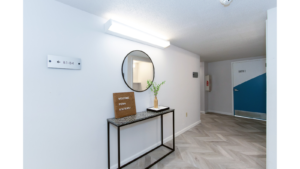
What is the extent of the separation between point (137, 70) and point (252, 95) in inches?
173

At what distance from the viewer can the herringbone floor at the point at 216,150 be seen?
6.18 ft

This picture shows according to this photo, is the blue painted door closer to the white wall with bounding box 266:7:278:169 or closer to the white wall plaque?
the white wall with bounding box 266:7:278:169

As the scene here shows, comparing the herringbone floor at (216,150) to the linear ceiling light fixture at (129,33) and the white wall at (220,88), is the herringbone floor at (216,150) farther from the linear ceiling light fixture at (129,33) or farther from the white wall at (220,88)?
the linear ceiling light fixture at (129,33)

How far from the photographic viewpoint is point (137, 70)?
2.06 metres

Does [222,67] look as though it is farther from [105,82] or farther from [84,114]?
[84,114]

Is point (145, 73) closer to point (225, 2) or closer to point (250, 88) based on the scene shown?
point (225, 2)

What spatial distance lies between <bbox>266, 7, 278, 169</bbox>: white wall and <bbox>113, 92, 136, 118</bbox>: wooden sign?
175 centimetres

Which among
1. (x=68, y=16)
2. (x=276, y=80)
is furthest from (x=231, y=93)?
(x=68, y=16)

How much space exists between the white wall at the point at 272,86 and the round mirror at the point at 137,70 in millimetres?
1629

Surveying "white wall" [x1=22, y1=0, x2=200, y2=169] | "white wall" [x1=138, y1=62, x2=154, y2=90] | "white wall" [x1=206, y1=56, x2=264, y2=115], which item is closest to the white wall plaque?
"white wall" [x1=22, y1=0, x2=200, y2=169]

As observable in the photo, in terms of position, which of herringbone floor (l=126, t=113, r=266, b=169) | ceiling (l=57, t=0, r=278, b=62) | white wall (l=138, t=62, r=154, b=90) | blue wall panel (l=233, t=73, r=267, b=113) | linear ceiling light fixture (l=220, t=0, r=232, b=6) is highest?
ceiling (l=57, t=0, r=278, b=62)

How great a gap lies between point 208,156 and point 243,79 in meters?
3.61

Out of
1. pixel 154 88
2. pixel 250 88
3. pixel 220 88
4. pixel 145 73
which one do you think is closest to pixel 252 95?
pixel 250 88

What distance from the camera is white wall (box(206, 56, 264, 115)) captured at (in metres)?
4.74
